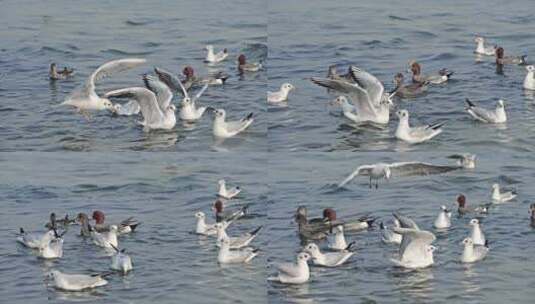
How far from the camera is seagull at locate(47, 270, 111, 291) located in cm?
1644

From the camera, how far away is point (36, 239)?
58.6 ft

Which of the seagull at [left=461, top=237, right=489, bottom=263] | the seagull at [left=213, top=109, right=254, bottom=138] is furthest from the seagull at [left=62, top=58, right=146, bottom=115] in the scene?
the seagull at [left=461, top=237, right=489, bottom=263]

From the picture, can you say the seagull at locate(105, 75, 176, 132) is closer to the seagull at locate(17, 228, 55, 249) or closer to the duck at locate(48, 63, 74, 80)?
the duck at locate(48, 63, 74, 80)

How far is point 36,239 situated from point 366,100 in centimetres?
400

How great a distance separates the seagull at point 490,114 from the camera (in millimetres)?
19234

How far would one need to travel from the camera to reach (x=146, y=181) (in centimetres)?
2020

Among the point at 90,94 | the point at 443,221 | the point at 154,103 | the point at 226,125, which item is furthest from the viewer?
the point at 90,94

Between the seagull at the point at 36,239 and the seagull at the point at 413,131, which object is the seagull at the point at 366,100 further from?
the seagull at the point at 36,239

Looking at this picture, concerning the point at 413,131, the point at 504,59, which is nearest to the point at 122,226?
the point at 413,131

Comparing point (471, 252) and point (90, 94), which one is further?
point (90, 94)

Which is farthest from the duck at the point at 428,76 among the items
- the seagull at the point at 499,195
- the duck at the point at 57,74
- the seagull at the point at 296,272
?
the seagull at the point at 296,272

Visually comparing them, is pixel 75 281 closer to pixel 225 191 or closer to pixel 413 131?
pixel 225 191

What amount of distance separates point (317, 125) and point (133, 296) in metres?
3.84

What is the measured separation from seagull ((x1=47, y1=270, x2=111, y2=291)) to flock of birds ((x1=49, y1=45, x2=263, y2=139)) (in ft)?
8.54
